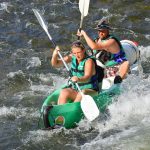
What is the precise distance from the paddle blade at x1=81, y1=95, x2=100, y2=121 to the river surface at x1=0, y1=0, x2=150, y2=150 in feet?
1.30

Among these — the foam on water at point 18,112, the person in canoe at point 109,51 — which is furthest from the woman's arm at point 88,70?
the foam on water at point 18,112

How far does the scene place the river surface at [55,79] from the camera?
30.8 feet

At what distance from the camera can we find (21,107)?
34.8ft

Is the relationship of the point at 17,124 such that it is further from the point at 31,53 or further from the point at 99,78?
the point at 31,53

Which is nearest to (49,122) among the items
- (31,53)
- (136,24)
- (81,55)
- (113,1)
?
(81,55)

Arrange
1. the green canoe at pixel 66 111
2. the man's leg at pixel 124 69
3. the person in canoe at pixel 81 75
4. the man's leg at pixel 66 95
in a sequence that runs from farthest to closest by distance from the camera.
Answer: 1. the man's leg at pixel 124 69
2. the man's leg at pixel 66 95
3. the person in canoe at pixel 81 75
4. the green canoe at pixel 66 111

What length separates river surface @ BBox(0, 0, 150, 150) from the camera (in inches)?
370

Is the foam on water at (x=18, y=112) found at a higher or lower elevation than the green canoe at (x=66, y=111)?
lower

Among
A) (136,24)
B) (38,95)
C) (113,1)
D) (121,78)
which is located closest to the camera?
(121,78)

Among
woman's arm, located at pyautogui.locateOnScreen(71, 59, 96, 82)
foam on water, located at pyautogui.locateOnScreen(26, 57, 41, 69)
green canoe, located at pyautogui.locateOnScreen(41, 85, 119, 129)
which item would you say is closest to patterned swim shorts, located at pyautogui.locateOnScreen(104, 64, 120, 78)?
green canoe, located at pyautogui.locateOnScreen(41, 85, 119, 129)

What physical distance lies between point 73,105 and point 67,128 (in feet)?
1.66

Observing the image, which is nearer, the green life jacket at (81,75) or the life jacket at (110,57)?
the green life jacket at (81,75)

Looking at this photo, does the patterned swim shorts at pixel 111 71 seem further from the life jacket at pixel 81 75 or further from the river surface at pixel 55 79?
the life jacket at pixel 81 75

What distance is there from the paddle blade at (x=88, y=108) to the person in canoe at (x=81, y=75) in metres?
0.28
